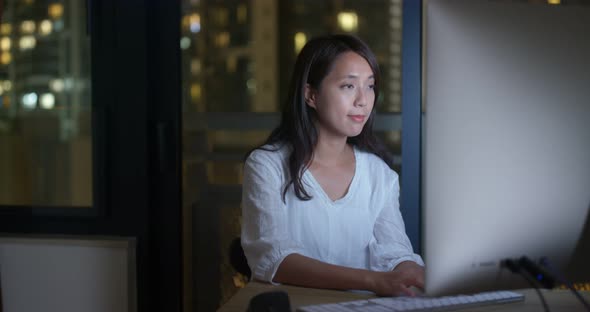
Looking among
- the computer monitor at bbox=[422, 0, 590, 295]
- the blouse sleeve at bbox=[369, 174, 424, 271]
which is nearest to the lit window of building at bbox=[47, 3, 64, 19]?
the blouse sleeve at bbox=[369, 174, 424, 271]

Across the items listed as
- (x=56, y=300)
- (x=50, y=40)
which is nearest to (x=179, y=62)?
(x=50, y=40)

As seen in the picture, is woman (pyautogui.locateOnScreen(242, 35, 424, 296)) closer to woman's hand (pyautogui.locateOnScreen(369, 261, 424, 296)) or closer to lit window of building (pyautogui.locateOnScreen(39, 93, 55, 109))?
woman's hand (pyautogui.locateOnScreen(369, 261, 424, 296))

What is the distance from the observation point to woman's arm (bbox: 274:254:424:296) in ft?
4.17

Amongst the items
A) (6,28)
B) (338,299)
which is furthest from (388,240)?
(6,28)

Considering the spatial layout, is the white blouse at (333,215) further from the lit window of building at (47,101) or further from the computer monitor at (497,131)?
the lit window of building at (47,101)

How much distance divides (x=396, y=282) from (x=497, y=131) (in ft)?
1.49

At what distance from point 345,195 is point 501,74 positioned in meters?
0.87

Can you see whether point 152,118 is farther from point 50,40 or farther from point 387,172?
point 387,172

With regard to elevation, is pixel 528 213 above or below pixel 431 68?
below

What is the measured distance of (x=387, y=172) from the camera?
1.86 metres

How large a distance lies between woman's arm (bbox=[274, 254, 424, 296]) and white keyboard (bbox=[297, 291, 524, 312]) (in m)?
0.08

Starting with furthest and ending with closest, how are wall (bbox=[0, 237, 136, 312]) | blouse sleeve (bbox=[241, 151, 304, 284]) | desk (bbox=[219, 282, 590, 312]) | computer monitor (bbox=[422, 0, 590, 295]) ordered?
wall (bbox=[0, 237, 136, 312]), blouse sleeve (bbox=[241, 151, 304, 284]), desk (bbox=[219, 282, 590, 312]), computer monitor (bbox=[422, 0, 590, 295])

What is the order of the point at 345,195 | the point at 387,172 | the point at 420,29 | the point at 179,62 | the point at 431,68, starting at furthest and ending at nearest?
the point at 179,62 → the point at 420,29 → the point at 387,172 → the point at 345,195 → the point at 431,68

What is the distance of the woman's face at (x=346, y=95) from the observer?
176 cm
